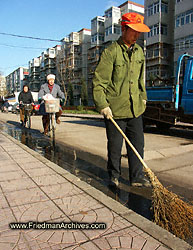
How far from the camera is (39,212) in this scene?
2.38 m

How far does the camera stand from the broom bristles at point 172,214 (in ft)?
7.04

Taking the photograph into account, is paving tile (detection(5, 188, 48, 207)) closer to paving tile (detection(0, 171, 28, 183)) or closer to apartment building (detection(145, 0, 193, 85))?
paving tile (detection(0, 171, 28, 183))

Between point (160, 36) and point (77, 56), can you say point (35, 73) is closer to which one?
point (77, 56)

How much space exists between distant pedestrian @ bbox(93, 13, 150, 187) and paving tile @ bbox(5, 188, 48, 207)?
3.33ft

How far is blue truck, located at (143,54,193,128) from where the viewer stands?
23.9 feet

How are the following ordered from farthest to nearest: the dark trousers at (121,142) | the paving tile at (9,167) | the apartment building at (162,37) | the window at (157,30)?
the window at (157,30) < the apartment building at (162,37) < the paving tile at (9,167) < the dark trousers at (121,142)

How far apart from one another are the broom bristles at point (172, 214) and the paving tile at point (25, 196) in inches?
49.5

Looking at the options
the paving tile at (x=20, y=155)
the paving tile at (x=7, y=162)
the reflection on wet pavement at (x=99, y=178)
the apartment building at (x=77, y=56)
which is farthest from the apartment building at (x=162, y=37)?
the paving tile at (x=7, y=162)

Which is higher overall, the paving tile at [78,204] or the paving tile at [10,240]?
the paving tile at [78,204]

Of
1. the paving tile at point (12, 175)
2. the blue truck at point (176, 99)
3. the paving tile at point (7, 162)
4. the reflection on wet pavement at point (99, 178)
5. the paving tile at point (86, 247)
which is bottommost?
the reflection on wet pavement at point (99, 178)

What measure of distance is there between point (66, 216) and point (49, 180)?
110 centimetres

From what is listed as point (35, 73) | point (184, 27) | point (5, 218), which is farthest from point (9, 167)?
point (35, 73)

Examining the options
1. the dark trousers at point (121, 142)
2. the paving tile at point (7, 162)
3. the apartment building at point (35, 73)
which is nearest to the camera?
the dark trousers at point (121, 142)

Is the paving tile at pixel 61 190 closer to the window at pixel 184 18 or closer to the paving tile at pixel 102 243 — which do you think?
the paving tile at pixel 102 243
